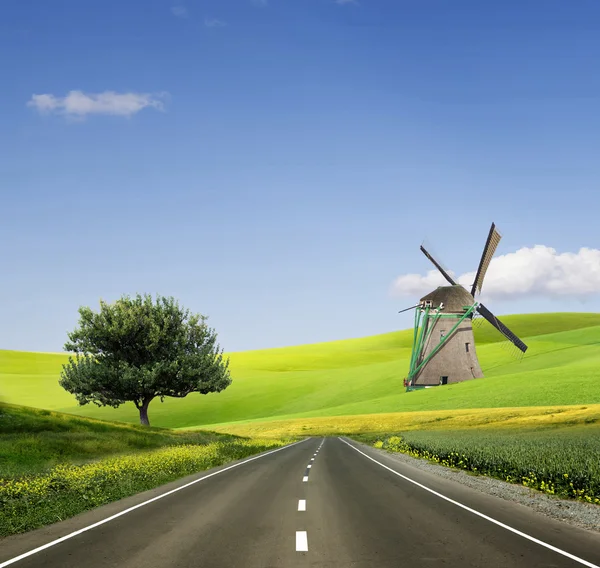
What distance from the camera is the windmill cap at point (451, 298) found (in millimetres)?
78625

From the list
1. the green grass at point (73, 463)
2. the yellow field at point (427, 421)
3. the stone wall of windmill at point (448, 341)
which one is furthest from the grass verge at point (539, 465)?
the stone wall of windmill at point (448, 341)

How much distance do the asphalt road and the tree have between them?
3595 cm

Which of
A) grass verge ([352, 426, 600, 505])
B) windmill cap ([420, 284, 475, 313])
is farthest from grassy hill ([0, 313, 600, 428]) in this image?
grass verge ([352, 426, 600, 505])

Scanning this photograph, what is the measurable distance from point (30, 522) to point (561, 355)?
94028mm

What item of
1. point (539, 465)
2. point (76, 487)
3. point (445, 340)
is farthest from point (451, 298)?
point (76, 487)

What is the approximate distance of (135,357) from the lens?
176 feet

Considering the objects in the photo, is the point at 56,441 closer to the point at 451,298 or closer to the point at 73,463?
the point at 73,463

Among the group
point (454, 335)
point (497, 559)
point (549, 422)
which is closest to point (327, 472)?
point (497, 559)

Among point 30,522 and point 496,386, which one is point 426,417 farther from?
point 30,522

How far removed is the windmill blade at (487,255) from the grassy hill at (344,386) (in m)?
12.8

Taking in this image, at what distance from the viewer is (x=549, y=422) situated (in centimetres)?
4528

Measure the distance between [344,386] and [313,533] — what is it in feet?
283

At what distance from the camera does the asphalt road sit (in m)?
8.59

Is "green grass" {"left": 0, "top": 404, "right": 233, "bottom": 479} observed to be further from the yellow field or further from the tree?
the yellow field
